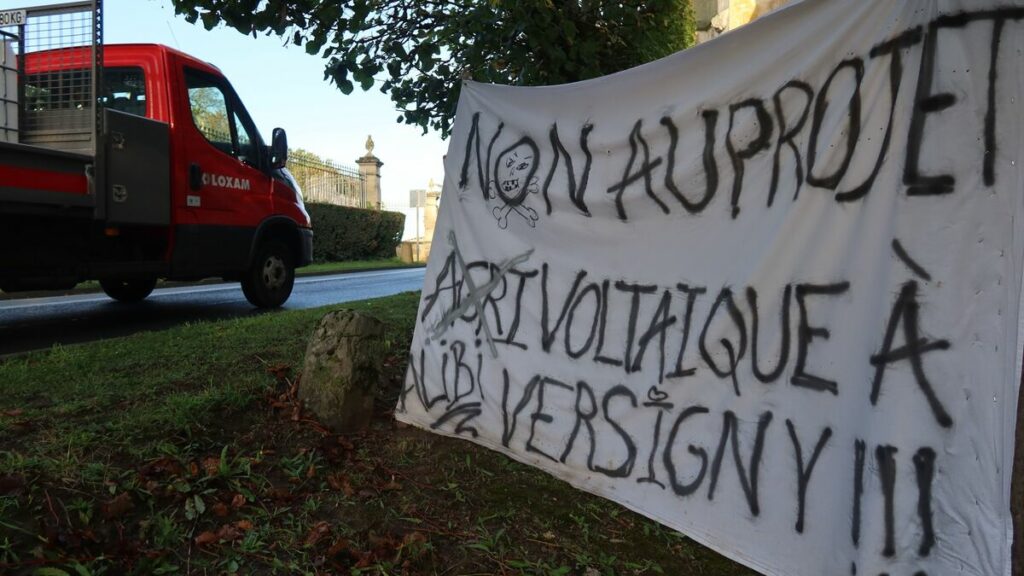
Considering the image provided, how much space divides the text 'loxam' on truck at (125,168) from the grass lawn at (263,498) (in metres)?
2.11

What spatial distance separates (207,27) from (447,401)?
2627mm

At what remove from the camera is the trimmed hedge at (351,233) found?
18.4 metres

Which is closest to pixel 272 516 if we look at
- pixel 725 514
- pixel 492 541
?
pixel 492 541

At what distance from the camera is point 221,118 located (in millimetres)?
6570

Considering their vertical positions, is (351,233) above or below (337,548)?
above

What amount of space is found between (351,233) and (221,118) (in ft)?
44.6

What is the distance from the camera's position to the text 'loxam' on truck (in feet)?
16.0

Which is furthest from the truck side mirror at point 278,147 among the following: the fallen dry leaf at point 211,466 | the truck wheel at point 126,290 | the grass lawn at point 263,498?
the fallen dry leaf at point 211,466

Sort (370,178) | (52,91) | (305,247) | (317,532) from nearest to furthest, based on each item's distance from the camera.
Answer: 1. (317,532)
2. (52,91)
3. (305,247)
4. (370,178)

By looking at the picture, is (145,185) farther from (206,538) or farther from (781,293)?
(781,293)

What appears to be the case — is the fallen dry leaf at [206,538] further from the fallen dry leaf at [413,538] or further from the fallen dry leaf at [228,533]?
the fallen dry leaf at [413,538]

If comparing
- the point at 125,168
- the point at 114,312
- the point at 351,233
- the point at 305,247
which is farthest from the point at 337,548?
the point at 351,233

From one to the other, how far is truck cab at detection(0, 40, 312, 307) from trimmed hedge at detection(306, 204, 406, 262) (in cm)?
1001

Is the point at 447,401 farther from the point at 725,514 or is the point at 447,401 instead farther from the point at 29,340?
the point at 29,340
